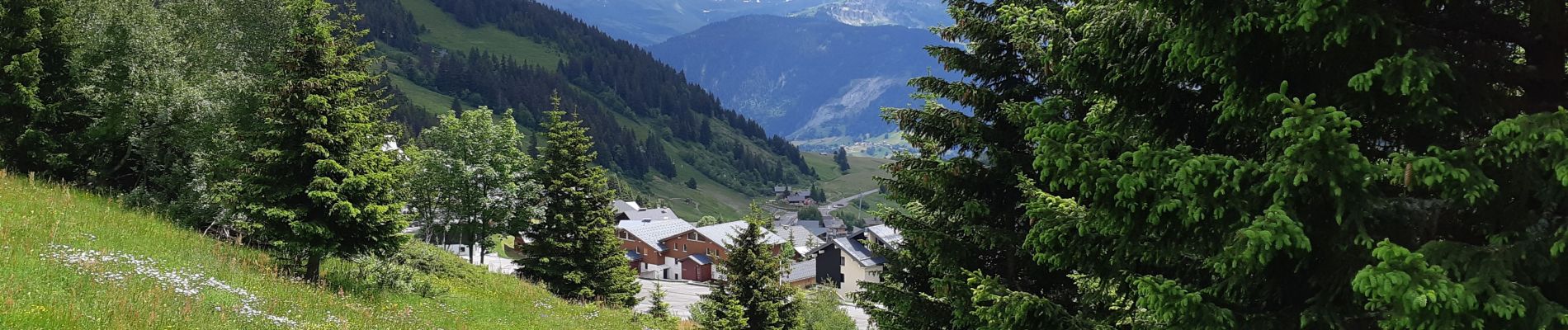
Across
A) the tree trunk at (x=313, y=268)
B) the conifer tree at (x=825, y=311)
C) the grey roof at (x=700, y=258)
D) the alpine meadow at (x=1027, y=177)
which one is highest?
the alpine meadow at (x=1027, y=177)

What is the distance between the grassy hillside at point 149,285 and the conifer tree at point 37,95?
4.82m

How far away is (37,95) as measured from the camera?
25203 mm

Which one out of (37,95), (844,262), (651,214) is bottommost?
(844,262)

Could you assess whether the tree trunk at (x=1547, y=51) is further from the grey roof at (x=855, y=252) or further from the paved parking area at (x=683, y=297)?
the grey roof at (x=855, y=252)

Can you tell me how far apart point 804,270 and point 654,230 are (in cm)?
2388

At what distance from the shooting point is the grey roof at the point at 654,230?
373 feet

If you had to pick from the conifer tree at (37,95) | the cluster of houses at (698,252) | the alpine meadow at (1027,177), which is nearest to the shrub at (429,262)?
the alpine meadow at (1027,177)

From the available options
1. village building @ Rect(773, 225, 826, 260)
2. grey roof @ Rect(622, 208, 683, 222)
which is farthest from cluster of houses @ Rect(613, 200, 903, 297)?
grey roof @ Rect(622, 208, 683, 222)

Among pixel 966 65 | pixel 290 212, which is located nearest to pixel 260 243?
pixel 290 212

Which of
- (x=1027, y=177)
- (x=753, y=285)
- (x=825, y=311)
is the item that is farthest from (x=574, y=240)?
(x=1027, y=177)

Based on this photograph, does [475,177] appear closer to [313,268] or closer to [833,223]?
[313,268]

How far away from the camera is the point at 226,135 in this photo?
22875 mm

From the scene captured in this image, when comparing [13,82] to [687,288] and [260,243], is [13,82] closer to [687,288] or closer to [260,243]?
[260,243]

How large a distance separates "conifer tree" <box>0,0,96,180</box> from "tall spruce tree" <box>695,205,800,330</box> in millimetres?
21173
